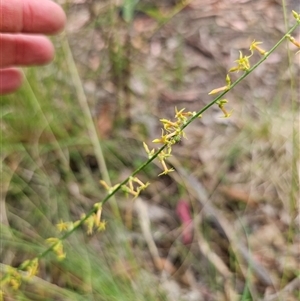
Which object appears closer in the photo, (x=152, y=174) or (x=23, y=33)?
(x=23, y=33)

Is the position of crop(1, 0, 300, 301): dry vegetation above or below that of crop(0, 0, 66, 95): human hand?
below

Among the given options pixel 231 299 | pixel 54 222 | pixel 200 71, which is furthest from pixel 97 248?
pixel 200 71

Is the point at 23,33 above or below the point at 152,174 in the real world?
above

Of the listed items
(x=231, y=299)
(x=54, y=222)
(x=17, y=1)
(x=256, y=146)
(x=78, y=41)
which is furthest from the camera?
(x=78, y=41)

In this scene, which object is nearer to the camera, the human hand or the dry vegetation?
the human hand

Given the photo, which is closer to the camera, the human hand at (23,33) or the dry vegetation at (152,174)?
the human hand at (23,33)

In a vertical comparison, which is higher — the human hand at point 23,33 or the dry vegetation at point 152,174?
the human hand at point 23,33

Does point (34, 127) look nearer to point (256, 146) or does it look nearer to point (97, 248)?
point (97, 248)

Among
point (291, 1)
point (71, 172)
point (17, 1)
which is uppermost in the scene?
point (17, 1)
